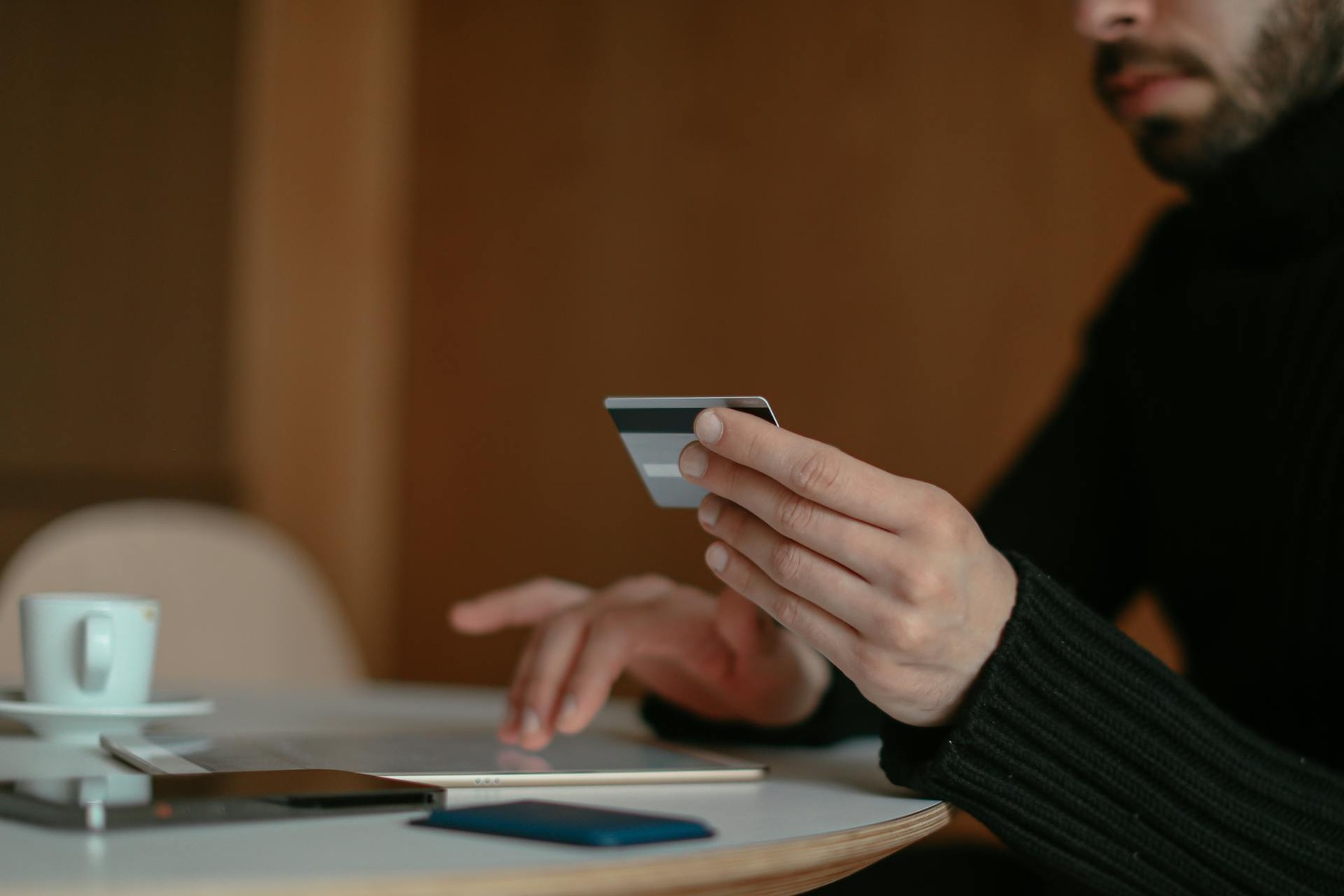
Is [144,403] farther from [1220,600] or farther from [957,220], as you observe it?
[1220,600]

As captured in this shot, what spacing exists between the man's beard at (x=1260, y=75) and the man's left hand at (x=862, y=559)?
2.11ft

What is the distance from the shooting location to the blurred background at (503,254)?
211cm

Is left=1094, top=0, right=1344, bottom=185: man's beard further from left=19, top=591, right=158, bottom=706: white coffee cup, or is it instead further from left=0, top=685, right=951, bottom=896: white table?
left=19, top=591, right=158, bottom=706: white coffee cup

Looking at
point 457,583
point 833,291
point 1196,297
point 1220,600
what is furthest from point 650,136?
point 1220,600

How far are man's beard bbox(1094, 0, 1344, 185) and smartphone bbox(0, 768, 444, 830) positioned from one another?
0.89m

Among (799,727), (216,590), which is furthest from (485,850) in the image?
(216,590)

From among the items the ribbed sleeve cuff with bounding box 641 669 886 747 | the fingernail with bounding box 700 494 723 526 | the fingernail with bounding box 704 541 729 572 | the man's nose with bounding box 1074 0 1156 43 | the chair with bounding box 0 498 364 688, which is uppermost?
the man's nose with bounding box 1074 0 1156 43

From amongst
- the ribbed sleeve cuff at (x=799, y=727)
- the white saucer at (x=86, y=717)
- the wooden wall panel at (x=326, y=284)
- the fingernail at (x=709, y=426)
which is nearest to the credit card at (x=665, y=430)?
the fingernail at (x=709, y=426)

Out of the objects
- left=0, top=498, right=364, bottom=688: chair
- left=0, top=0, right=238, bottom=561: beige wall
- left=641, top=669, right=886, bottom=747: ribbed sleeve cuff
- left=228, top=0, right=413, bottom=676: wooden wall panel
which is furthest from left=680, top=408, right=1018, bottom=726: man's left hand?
left=228, top=0, right=413, bottom=676: wooden wall panel

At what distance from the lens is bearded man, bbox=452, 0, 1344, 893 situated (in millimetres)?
626

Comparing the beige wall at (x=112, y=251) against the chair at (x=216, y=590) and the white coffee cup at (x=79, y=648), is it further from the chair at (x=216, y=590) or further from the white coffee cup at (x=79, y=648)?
the white coffee cup at (x=79, y=648)

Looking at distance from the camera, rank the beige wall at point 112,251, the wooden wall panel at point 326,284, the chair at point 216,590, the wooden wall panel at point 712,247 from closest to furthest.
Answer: the chair at point 216,590 < the wooden wall panel at point 712,247 < the beige wall at point 112,251 < the wooden wall panel at point 326,284

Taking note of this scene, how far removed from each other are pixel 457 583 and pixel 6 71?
124cm

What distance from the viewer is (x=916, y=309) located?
2139 millimetres
